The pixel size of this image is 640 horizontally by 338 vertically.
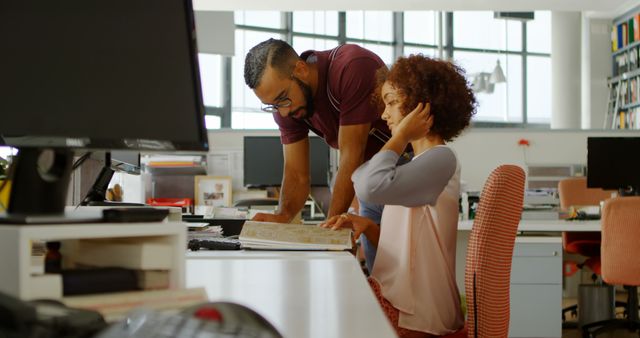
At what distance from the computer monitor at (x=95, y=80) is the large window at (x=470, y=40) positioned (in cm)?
809

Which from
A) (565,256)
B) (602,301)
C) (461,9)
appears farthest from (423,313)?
(461,9)

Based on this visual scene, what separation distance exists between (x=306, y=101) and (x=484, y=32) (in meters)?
7.90

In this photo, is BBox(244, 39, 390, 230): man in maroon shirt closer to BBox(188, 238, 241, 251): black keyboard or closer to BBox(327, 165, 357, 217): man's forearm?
BBox(327, 165, 357, 217): man's forearm

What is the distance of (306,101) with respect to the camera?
2.35m

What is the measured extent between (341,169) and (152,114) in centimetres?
141

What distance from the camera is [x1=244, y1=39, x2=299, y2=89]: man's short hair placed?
2.26 meters

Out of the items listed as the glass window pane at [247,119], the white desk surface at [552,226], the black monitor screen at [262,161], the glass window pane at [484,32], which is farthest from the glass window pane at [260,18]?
the white desk surface at [552,226]

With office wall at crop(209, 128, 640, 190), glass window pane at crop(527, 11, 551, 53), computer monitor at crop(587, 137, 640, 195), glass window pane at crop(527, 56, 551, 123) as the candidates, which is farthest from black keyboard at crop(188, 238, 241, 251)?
glass window pane at crop(527, 11, 551, 53)

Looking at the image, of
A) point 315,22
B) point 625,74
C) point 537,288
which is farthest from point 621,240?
point 315,22

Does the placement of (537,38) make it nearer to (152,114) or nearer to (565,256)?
(565,256)

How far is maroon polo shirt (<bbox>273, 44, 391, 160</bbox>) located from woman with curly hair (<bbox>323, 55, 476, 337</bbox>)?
36cm

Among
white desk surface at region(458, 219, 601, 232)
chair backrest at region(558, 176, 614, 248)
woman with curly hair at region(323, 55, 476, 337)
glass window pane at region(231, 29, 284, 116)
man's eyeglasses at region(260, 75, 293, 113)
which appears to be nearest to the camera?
woman with curly hair at region(323, 55, 476, 337)

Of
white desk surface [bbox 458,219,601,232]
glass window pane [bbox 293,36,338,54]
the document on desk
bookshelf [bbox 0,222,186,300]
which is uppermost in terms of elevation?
glass window pane [bbox 293,36,338,54]

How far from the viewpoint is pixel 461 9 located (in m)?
7.75
